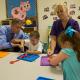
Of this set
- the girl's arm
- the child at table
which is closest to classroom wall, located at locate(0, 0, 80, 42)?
the child at table

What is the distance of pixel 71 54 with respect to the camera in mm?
1319

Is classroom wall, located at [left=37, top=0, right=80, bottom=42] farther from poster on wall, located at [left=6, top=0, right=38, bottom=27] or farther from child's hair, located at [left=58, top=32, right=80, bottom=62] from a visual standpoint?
child's hair, located at [left=58, top=32, right=80, bottom=62]

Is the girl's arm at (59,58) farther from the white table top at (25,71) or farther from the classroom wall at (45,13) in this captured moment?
the classroom wall at (45,13)

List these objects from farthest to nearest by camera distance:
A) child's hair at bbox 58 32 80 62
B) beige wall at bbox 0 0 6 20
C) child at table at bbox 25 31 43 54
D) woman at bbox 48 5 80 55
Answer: beige wall at bbox 0 0 6 20, child at table at bbox 25 31 43 54, woman at bbox 48 5 80 55, child's hair at bbox 58 32 80 62

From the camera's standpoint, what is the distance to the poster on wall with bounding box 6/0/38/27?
4.04 meters

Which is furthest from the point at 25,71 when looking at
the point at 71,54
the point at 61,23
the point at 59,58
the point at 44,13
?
the point at 44,13

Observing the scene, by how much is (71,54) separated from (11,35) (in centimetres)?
119

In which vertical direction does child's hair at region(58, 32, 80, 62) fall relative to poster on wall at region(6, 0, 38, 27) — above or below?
below

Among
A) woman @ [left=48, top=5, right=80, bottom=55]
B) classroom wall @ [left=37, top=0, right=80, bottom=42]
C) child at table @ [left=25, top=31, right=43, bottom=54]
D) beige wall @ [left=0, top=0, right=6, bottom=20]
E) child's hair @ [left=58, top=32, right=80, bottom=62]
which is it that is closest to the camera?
child's hair @ [left=58, top=32, right=80, bottom=62]

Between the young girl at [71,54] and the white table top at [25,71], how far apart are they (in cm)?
9

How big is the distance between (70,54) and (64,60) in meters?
0.07

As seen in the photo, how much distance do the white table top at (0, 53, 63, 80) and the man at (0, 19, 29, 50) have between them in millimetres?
468

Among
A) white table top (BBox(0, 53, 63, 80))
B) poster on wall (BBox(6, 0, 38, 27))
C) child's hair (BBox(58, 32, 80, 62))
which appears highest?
poster on wall (BBox(6, 0, 38, 27))

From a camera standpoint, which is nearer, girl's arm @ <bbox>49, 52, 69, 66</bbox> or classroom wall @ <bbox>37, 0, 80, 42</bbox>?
girl's arm @ <bbox>49, 52, 69, 66</bbox>
